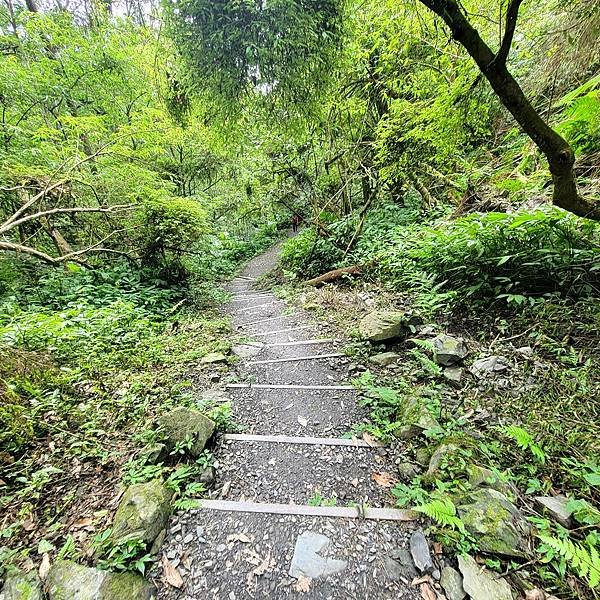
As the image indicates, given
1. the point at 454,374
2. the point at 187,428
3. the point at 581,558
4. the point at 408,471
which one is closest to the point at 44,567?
the point at 187,428

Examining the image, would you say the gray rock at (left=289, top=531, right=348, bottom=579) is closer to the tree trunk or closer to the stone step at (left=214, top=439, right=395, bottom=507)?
the stone step at (left=214, top=439, right=395, bottom=507)

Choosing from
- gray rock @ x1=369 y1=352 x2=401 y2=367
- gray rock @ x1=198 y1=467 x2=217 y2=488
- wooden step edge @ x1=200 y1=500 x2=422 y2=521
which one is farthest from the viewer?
gray rock @ x1=369 y1=352 x2=401 y2=367

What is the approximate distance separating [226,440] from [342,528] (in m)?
1.32

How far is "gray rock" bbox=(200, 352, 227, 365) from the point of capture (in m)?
4.18

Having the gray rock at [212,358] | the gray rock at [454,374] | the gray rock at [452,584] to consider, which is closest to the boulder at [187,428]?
the gray rock at [212,358]

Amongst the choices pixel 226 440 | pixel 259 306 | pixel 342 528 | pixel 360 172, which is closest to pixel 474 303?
pixel 342 528

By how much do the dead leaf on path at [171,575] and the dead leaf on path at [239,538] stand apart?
1.08 feet

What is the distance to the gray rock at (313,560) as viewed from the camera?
1.77 metres

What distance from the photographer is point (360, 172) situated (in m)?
8.30

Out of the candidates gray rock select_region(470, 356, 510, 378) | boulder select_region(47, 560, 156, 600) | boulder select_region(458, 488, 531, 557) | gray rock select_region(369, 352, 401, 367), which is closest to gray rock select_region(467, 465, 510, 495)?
boulder select_region(458, 488, 531, 557)

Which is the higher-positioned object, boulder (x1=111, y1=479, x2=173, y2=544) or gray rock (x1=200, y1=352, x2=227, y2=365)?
gray rock (x1=200, y1=352, x2=227, y2=365)

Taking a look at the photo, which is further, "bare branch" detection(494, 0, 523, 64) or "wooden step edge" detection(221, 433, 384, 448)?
"wooden step edge" detection(221, 433, 384, 448)

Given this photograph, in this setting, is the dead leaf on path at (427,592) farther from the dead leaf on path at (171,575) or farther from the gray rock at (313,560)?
the dead leaf on path at (171,575)

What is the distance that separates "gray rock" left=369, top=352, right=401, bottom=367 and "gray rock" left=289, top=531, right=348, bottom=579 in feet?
6.90
